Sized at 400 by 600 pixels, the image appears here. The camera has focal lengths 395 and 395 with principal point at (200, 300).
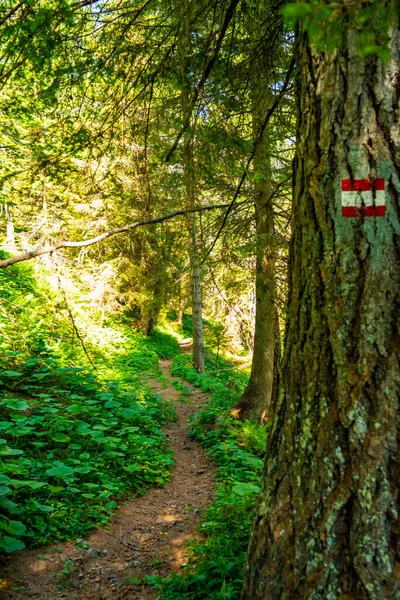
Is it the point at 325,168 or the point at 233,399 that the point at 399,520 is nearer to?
the point at 325,168

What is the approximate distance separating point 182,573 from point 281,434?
1737mm

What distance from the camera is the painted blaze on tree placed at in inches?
68.3

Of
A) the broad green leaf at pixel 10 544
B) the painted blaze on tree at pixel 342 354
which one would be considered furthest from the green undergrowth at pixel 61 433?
the painted blaze on tree at pixel 342 354

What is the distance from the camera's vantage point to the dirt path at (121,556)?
9.59 feet

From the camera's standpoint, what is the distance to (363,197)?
5.94 ft

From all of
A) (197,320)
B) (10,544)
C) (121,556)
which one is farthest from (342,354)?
(197,320)

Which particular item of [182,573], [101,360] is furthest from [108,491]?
[101,360]

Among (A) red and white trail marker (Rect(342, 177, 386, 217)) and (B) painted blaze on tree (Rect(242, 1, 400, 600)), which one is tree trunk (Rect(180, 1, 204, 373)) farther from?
(A) red and white trail marker (Rect(342, 177, 386, 217))

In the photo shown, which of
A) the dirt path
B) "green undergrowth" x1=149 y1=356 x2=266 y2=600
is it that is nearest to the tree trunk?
"green undergrowth" x1=149 y1=356 x2=266 y2=600

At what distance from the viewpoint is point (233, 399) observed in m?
9.40

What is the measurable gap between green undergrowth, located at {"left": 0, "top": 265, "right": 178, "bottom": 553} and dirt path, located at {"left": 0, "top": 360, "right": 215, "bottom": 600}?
16 centimetres

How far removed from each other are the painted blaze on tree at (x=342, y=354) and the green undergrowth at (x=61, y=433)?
7.50ft

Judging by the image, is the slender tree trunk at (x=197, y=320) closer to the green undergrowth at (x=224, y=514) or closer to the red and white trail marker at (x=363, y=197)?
the green undergrowth at (x=224, y=514)

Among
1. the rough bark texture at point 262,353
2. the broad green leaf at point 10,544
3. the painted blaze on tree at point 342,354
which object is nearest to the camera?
the painted blaze on tree at point 342,354
